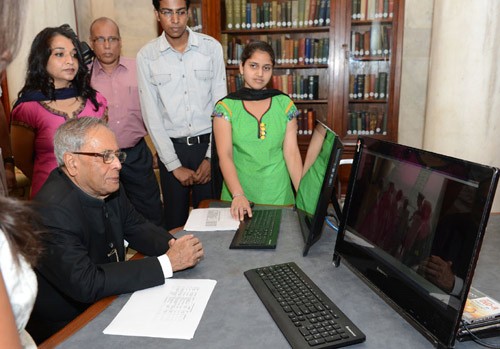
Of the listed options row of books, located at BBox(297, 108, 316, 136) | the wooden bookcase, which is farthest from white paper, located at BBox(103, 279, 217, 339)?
row of books, located at BBox(297, 108, 316, 136)

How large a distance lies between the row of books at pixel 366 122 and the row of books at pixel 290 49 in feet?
1.97

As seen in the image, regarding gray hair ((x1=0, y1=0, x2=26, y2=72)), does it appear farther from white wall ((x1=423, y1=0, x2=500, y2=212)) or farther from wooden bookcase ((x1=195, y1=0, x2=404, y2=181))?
wooden bookcase ((x1=195, y1=0, x2=404, y2=181))

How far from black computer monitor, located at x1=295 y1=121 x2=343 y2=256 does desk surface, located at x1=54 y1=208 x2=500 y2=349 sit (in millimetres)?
91

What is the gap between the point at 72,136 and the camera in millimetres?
1554

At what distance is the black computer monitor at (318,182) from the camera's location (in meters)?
1.39

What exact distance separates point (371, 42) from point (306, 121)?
37.5 inches

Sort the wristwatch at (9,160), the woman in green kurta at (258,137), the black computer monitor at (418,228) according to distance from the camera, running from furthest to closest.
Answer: the wristwatch at (9,160) → the woman in green kurta at (258,137) → the black computer monitor at (418,228)

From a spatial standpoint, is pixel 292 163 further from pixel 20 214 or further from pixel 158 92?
pixel 20 214

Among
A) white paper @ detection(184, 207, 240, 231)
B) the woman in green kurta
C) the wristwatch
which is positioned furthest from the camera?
the wristwatch

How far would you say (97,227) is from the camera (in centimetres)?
158

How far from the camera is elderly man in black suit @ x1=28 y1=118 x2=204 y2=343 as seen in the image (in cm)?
131

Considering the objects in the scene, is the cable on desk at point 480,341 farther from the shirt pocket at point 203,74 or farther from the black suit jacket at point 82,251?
the shirt pocket at point 203,74

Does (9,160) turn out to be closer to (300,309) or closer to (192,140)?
(192,140)

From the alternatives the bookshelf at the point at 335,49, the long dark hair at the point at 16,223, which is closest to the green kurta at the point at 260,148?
the long dark hair at the point at 16,223
